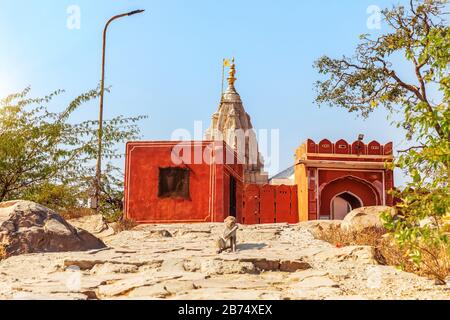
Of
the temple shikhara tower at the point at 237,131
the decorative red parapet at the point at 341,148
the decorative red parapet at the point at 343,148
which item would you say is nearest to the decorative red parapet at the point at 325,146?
the decorative red parapet at the point at 343,148

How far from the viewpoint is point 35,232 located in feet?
38.2

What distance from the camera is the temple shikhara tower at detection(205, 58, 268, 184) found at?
35500mm

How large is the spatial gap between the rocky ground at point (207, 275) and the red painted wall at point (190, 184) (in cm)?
655

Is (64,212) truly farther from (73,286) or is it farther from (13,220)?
(73,286)

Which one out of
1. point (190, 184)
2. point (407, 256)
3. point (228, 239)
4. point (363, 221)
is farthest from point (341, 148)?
point (407, 256)

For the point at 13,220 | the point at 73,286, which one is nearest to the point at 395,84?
the point at 13,220

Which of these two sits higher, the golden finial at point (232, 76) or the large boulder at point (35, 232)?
the golden finial at point (232, 76)

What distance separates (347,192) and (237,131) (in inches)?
395

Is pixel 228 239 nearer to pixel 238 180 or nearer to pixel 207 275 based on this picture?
pixel 207 275

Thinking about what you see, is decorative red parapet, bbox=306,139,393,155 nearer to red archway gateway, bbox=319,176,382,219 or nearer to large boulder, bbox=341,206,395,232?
red archway gateway, bbox=319,176,382,219

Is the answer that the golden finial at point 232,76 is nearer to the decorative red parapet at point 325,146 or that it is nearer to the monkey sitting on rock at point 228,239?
the decorative red parapet at point 325,146

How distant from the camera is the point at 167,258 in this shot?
10148 mm

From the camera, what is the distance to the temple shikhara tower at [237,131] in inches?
1398
